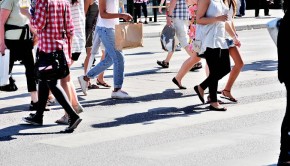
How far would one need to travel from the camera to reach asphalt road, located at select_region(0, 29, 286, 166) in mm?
7219

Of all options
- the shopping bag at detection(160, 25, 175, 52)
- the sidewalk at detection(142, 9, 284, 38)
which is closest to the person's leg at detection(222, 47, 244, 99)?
the shopping bag at detection(160, 25, 175, 52)

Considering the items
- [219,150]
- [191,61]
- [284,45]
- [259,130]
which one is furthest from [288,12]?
[191,61]

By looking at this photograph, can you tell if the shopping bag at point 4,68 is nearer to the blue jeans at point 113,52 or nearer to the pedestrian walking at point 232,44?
the blue jeans at point 113,52

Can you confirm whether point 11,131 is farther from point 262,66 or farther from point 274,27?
point 262,66

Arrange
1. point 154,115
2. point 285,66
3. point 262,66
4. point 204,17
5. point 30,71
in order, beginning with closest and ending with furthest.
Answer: point 285,66, point 154,115, point 204,17, point 30,71, point 262,66

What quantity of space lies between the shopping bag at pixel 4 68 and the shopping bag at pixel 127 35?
1556 millimetres

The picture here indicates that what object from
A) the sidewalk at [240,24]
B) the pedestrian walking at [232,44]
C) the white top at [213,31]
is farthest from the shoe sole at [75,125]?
the sidewalk at [240,24]

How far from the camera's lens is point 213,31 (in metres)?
9.76

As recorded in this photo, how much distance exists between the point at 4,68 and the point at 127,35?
1763mm

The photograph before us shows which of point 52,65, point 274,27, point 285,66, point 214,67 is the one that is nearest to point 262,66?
point 214,67

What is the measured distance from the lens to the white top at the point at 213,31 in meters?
9.70

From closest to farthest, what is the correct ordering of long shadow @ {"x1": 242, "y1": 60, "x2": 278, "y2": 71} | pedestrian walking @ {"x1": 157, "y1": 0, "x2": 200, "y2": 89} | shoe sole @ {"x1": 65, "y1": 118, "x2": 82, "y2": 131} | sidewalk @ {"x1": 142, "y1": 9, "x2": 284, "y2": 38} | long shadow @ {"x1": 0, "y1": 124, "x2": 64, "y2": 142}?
long shadow @ {"x1": 0, "y1": 124, "x2": 64, "y2": 142}, shoe sole @ {"x1": 65, "y1": 118, "x2": 82, "y2": 131}, pedestrian walking @ {"x1": 157, "y1": 0, "x2": 200, "y2": 89}, long shadow @ {"x1": 242, "y1": 60, "x2": 278, "y2": 71}, sidewalk @ {"x1": 142, "y1": 9, "x2": 284, "y2": 38}

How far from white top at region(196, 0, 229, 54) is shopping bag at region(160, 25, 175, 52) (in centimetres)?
408

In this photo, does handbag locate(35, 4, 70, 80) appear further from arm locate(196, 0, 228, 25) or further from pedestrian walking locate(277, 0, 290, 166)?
pedestrian walking locate(277, 0, 290, 166)
